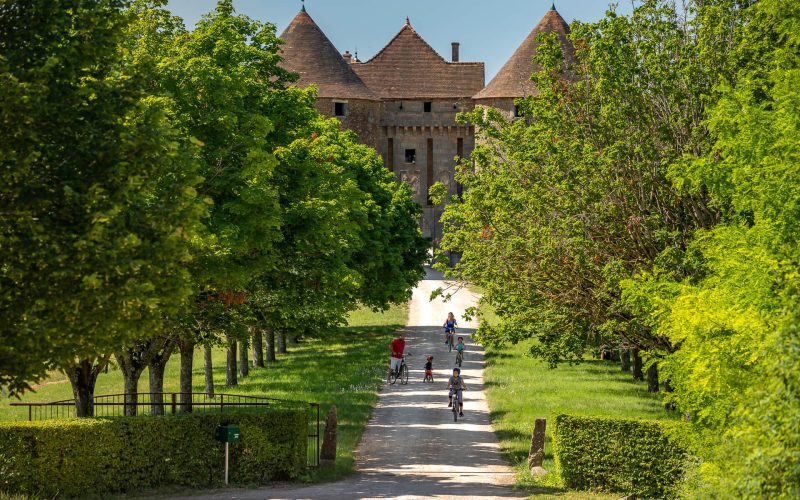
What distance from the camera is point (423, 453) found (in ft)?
80.2

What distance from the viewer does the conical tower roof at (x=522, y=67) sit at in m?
77.4

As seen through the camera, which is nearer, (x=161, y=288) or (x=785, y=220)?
(x=161, y=288)

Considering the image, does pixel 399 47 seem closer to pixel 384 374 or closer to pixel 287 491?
pixel 384 374

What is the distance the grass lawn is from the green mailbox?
2039 millimetres

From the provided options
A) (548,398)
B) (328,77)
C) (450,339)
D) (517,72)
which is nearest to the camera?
(548,398)

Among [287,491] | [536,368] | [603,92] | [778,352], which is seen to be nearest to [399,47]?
[536,368]

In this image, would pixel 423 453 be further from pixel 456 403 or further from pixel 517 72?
pixel 517 72

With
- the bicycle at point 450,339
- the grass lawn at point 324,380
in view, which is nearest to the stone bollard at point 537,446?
the grass lawn at point 324,380

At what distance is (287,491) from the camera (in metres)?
19.9

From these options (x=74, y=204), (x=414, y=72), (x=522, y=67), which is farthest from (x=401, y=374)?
(x=414, y=72)

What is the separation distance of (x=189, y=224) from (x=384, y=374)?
25960 mm

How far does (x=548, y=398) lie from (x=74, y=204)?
2079 cm

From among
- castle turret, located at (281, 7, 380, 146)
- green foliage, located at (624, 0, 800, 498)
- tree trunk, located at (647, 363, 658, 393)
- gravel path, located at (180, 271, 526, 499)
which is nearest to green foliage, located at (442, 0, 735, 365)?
green foliage, located at (624, 0, 800, 498)

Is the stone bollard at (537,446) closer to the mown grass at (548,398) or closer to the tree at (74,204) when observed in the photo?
the mown grass at (548,398)
